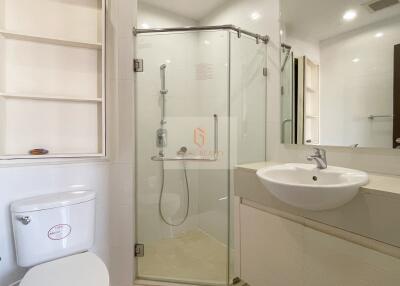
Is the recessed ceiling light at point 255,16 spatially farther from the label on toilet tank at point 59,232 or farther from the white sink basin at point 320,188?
the label on toilet tank at point 59,232

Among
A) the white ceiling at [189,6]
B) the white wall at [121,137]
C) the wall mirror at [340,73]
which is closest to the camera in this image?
the wall mirror at [340,73]

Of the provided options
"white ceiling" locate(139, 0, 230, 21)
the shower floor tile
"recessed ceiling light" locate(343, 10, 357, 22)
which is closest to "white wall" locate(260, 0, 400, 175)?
"recessed ceiling light" locate(343, 10, 357, 22)

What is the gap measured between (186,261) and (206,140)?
40.6 inches

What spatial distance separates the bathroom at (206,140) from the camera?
110 cm

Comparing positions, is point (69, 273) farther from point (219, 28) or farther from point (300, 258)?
point (219, 28)

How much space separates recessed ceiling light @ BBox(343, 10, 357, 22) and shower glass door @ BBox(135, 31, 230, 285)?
0.81 m

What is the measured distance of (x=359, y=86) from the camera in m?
1.29

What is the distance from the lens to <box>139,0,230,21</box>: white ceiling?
2.24 m

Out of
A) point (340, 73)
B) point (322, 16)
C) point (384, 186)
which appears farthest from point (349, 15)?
point (384, 186)

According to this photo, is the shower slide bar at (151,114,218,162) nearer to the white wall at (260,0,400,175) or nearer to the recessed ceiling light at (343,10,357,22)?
the white wall at (260,0,400,175)

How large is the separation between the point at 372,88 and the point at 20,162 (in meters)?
2.01

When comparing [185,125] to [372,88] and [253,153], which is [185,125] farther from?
[372,88]

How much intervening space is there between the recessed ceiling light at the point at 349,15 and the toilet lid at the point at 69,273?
1.88 m

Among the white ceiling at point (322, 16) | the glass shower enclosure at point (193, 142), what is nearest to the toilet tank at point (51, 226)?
the glass shower enclosure at point (193, 142)
